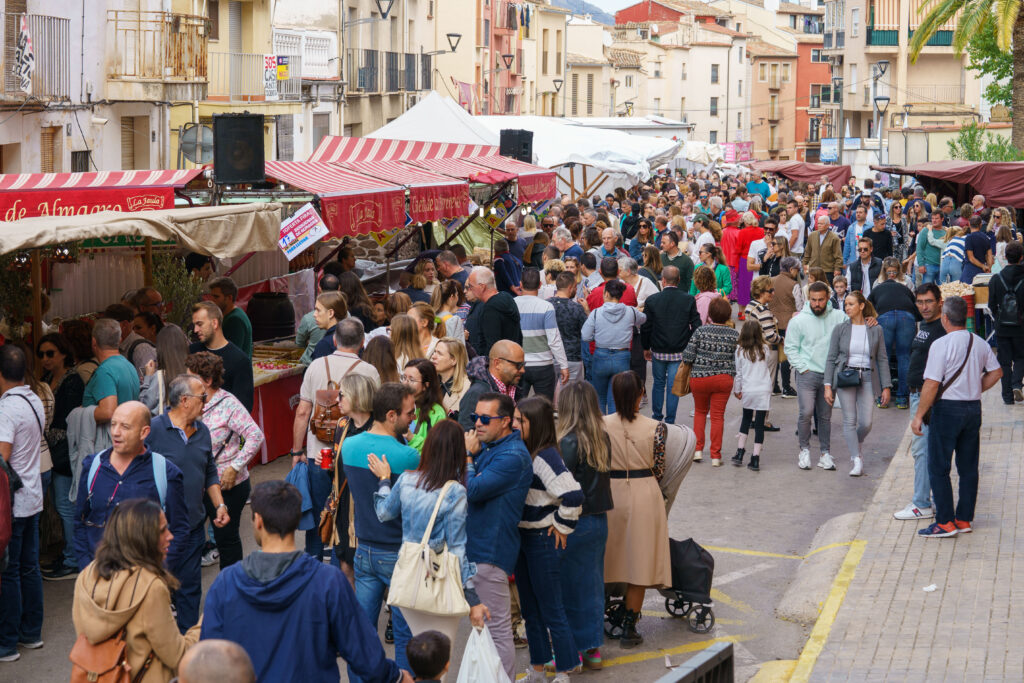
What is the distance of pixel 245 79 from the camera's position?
30.8 meters

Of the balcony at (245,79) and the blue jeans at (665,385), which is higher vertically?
the balcony at (245,79)

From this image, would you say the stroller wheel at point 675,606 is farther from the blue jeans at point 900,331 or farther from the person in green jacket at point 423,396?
the blue jeans at point 900,331

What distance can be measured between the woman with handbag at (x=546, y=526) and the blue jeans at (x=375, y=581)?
0.75 m

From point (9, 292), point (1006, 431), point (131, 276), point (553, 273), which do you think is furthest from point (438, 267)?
point (1006, 431)

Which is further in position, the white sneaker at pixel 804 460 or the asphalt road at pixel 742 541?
the white sneaker at pixel 804 460

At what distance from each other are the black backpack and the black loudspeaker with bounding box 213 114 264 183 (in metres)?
7.46

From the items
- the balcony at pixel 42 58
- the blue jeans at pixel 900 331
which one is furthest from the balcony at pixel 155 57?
the blue jeans at pixel 900 331

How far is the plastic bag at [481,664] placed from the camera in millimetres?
5539

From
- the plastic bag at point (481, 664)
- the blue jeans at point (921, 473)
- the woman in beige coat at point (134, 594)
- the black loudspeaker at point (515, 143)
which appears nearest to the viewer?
the woman in beige coat at point (134, 594)

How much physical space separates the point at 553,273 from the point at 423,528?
7623mm

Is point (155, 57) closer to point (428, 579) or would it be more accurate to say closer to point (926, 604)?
point (926, 604)

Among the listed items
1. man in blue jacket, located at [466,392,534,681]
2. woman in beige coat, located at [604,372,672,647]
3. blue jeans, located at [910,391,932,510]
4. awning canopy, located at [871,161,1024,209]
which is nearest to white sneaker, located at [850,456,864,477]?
blue jeans, located at [910,391,932,510]

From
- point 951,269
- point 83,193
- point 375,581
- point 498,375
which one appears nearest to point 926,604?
point 498,375

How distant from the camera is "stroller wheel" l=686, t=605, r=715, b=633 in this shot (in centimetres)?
750
